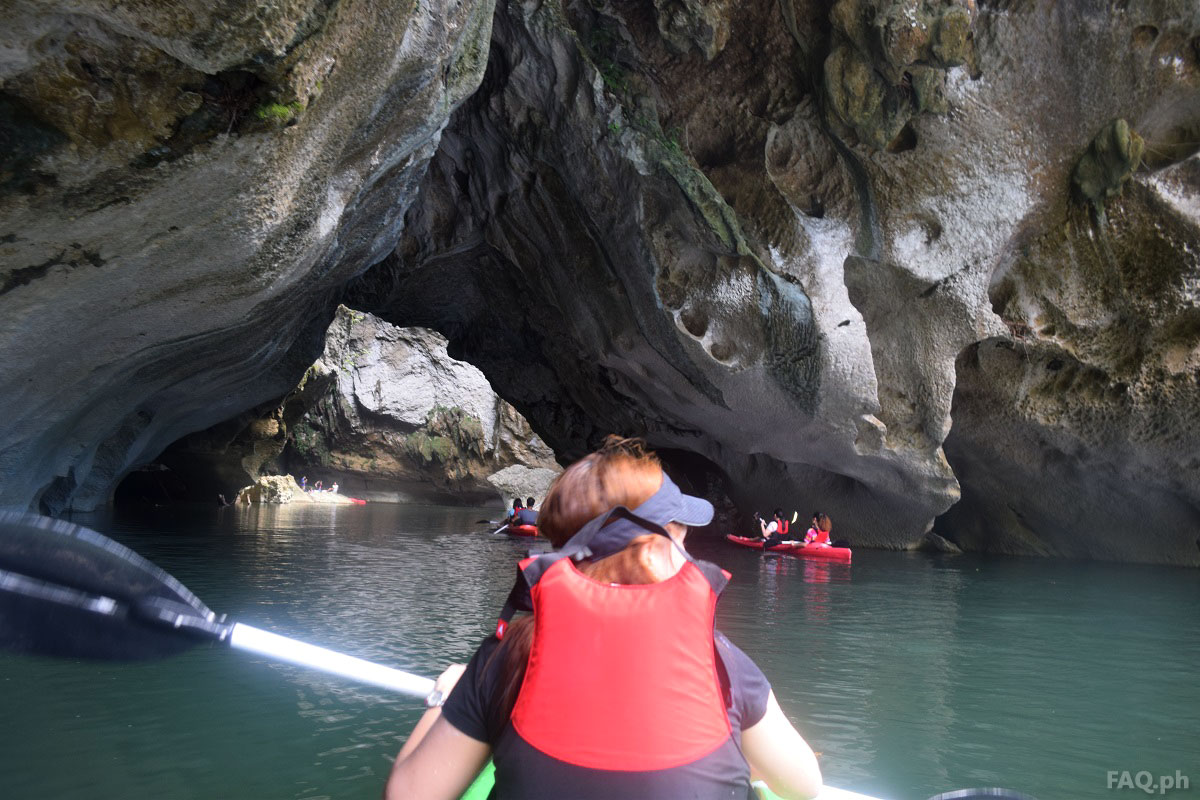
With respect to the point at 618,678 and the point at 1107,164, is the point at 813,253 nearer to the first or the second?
the point at 1107,164

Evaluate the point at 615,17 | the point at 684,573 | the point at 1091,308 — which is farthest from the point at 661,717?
the point at 1091,308

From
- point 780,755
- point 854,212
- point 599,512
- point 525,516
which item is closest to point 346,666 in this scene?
point 599,512

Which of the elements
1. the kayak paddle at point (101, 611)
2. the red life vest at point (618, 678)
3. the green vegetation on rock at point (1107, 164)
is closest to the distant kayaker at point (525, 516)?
the green vegetation on rock at point (1107, 164)

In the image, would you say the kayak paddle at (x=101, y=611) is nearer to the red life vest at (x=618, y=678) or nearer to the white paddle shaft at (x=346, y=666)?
the white paddle shaft at (x=346, y=666)

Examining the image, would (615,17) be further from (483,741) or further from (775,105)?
(483,741)

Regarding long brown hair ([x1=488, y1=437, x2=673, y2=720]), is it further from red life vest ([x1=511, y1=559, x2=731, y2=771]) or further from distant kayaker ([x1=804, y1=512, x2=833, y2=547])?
distant kayaker ([x1=804, y1=512, x2=833, y2=547])

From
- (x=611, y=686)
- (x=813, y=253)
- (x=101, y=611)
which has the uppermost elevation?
(x=813, y=253)

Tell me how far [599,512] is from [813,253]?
11634mm

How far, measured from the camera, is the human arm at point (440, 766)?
1.71m

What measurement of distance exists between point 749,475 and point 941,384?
15.7ft

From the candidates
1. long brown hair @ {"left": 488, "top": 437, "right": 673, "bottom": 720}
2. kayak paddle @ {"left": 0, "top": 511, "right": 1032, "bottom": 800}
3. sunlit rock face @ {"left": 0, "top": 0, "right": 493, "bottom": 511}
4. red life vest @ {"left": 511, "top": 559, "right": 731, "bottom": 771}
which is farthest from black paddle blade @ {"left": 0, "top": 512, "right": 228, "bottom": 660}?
sunlit rock face @ {"left": 0, "top": 0, "right": 493, "bottom": 511}

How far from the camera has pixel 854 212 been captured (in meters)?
12.9

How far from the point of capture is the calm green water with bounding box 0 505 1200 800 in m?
3.95

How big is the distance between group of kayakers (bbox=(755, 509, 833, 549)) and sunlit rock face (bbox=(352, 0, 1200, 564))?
119cm
